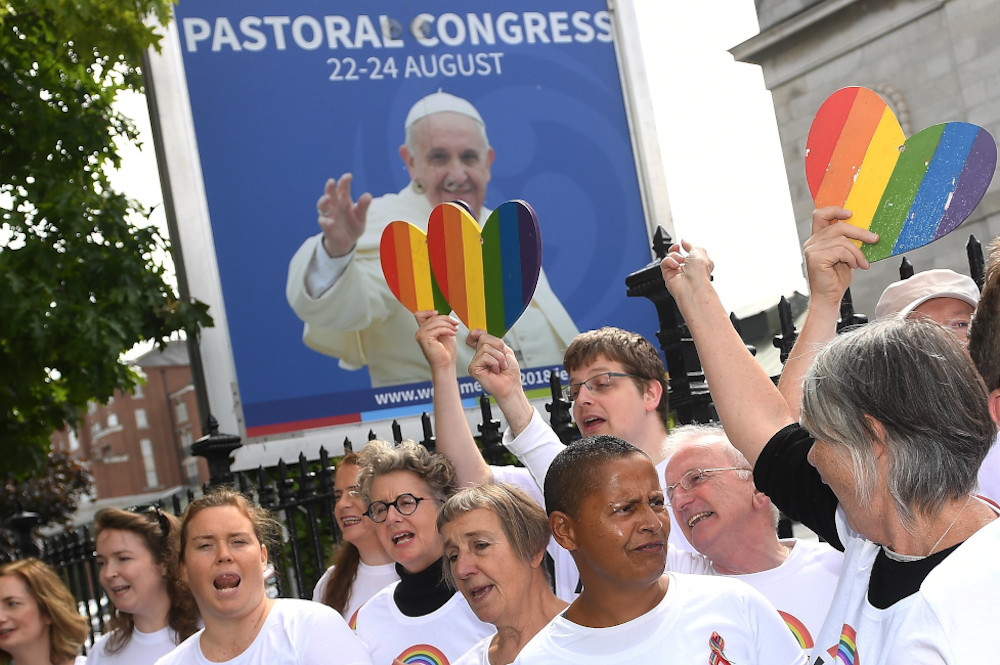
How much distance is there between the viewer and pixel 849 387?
1.74m

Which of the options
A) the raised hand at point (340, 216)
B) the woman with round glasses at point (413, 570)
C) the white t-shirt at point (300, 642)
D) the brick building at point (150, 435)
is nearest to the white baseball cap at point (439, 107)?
the raised hand at point (340, 216)

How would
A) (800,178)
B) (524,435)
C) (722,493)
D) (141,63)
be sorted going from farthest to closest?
(800,178), (141,63), (524,435), (722,493)

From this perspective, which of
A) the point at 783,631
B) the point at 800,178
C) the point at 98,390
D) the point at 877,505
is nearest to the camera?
the point at 877,505

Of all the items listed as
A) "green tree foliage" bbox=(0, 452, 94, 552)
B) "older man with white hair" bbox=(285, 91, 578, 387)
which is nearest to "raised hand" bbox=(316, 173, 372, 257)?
"older man with white hair" bbox=(285, 91, 578, 387)

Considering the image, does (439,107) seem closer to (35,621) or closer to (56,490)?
(35,621)

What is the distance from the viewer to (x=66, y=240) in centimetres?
700

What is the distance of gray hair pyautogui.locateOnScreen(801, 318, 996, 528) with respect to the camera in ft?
5.49

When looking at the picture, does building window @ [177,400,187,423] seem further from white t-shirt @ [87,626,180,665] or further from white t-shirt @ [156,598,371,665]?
white t-shirt @ [156,598,371,665]

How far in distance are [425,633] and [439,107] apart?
6.07 m

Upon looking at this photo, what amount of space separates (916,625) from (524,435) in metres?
2.20

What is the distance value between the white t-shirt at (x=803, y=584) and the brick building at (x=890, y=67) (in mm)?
10898

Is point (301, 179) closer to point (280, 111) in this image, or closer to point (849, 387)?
point (280, 111)

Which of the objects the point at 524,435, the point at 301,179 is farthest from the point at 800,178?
the point at 524,435

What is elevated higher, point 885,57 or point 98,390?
point 885,57
